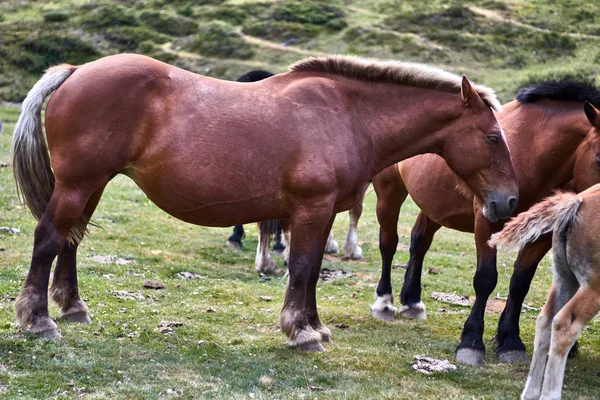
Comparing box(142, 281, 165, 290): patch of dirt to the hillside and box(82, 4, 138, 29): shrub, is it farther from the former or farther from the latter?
box(82, 4, 138, 29): shrub

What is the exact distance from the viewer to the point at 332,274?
488 inches

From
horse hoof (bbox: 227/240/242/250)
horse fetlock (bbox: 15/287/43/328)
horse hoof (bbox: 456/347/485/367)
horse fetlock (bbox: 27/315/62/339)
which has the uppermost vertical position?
horse fetlock (bbox: 15/287/43/328)

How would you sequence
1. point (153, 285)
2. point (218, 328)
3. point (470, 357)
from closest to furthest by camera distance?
point (470, 357) → point (218, 328) → point (153, 285)

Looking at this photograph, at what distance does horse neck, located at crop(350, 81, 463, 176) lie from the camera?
24.3ft

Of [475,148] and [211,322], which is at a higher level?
[475,148]

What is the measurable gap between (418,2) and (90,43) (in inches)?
1052

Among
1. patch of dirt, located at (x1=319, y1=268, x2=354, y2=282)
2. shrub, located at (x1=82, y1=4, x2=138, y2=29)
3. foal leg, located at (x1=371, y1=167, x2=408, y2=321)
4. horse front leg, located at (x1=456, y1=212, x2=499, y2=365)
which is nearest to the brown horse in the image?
horse front leg, located at (x1=456, y1=212, x2=499, y2=365)

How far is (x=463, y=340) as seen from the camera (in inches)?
306

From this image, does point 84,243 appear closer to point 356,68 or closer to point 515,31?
point 356,68

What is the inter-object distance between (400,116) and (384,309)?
322 centimetres

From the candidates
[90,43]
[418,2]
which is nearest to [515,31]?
[418,2]

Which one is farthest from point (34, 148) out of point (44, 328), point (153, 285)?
point (153, 285)

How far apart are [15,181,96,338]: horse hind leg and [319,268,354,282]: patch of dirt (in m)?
5.77

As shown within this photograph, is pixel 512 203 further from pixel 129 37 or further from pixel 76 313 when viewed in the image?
pixel 129 37
